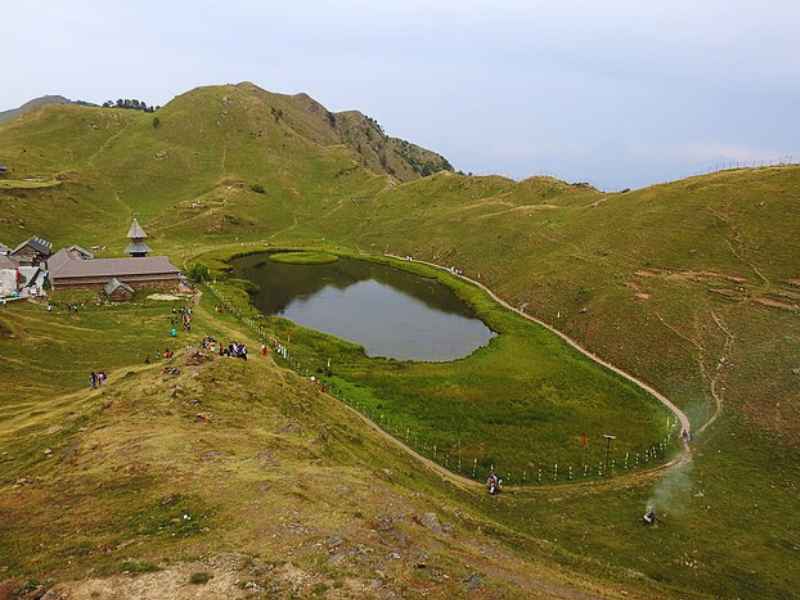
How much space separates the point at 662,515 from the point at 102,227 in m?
140

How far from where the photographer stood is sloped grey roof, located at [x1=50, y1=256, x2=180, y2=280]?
79.1 meters

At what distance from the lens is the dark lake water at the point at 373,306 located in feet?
245

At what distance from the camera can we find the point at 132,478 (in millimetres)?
24516

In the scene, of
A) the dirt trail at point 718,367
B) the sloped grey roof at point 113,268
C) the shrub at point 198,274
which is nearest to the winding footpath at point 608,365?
the dirt trail at point 718,367

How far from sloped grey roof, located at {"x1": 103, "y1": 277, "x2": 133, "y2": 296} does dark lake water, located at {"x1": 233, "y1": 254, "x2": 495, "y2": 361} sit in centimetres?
1986

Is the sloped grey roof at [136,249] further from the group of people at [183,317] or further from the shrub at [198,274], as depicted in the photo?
the group of people at [183,317]

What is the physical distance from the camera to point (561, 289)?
8712cm

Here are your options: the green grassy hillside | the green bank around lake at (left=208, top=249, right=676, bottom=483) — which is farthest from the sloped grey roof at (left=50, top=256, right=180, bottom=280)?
the green bank around lake at (left=208, top=249, right=676, bottom=483)

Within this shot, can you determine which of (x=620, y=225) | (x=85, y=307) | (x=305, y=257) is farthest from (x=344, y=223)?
(x=85, y=307)

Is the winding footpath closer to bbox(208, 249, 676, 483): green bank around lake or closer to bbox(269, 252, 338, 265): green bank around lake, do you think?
bbox(208, 249, 676, 483): green bank around lake

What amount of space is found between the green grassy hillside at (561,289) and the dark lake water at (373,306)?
11518 mm

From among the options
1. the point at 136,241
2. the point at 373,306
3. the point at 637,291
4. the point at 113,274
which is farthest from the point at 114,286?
the point at 637,291

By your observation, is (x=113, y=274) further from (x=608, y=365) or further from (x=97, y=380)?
(x=608, y=365)

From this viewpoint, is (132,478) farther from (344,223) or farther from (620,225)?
(344,223)
